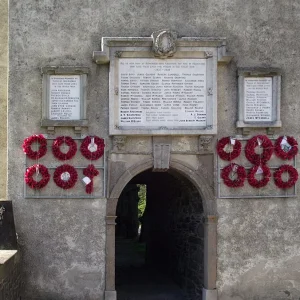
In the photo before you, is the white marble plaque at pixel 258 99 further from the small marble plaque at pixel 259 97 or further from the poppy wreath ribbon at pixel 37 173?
the poppy wreath ribbon at pixel 37 173

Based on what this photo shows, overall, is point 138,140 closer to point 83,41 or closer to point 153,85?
point 153,85

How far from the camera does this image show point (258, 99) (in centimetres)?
916

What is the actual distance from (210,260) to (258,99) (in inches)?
116

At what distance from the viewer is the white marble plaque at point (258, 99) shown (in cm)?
912

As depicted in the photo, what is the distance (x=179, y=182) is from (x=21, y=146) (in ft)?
11.6

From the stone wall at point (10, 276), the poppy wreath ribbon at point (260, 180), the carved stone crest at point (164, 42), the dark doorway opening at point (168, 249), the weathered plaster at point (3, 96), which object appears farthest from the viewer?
the weathered plaster at point (3, 96)

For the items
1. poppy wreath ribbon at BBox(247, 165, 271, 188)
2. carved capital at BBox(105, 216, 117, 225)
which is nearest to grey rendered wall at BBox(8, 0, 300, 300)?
carved capital at BBox(105, 216, 117, 225)

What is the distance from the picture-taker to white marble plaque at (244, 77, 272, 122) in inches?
359

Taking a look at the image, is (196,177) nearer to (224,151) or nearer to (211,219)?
(224,151)

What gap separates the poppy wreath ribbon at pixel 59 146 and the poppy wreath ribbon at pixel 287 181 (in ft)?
11.6

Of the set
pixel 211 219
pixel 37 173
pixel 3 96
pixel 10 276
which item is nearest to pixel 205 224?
pixel 211 219

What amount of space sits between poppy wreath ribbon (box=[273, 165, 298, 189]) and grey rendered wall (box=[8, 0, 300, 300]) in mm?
283

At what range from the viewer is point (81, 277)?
880cm

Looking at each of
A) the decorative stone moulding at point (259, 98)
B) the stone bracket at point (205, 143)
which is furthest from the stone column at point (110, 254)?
the decorative stone moulding at point (259, 98)
